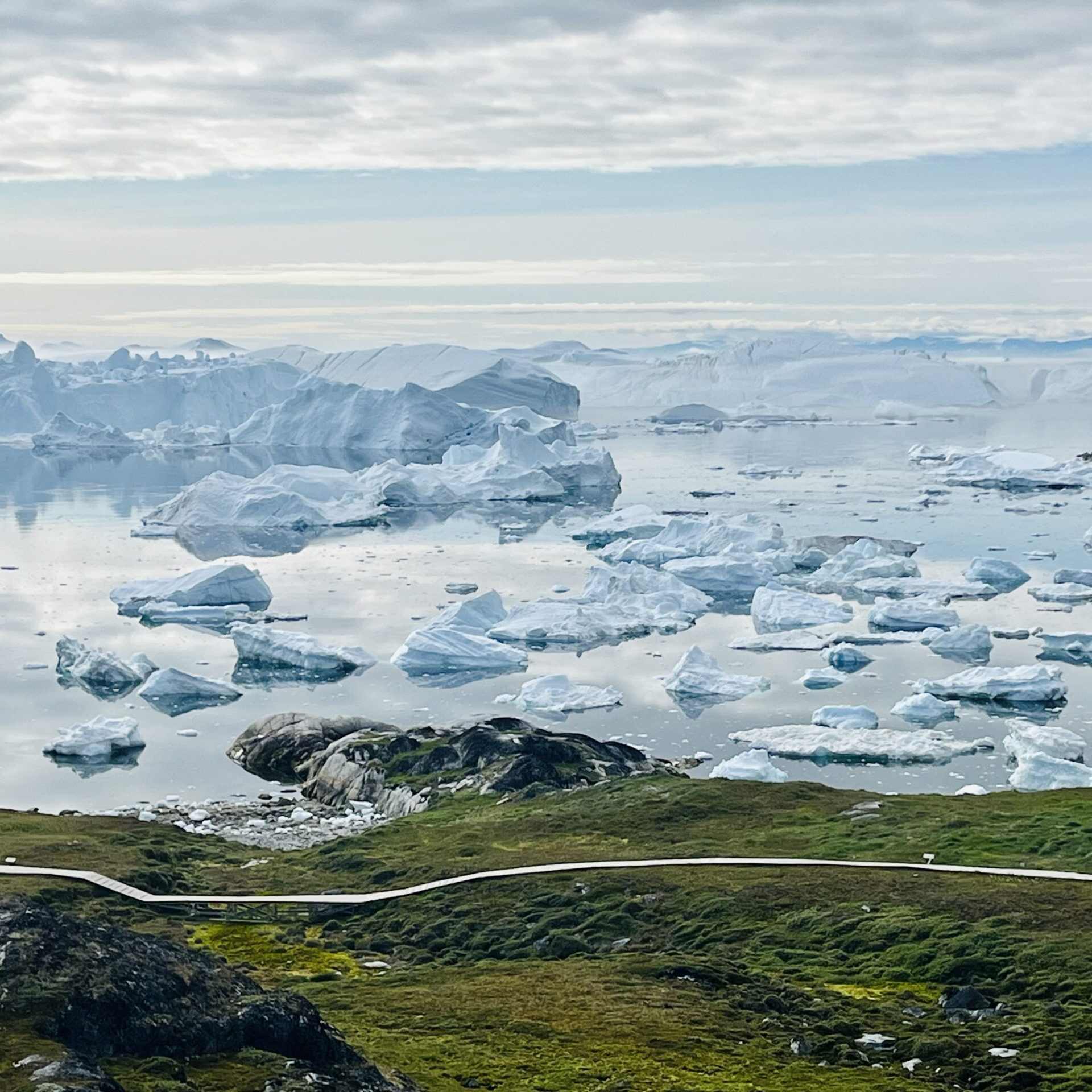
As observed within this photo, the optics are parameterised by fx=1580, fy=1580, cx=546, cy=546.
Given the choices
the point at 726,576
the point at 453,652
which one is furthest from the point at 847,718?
the point at 726,576

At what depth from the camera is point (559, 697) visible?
35625 mm

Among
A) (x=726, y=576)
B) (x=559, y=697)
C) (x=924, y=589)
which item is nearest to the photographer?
(x=559, y=697)

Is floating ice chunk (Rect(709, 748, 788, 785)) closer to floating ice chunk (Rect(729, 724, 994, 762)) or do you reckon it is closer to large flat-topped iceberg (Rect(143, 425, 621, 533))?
floating ice chunk (Rect(729, 724, 994, 762))

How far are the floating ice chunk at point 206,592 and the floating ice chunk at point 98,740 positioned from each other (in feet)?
47.1

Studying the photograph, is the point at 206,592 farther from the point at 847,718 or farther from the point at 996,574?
the point at 996,574

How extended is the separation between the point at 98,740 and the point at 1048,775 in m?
18.6

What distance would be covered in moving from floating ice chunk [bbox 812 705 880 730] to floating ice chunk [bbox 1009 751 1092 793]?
399cm

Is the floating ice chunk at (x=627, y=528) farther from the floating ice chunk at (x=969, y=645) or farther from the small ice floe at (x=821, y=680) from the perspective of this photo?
the small ice floe at (x=821, y=680)

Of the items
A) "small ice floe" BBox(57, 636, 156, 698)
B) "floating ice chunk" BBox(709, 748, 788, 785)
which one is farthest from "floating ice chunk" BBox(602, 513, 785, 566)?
"floating ice chunk" BBox(709, 748, 788, 785)

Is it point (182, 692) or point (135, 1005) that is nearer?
point (135, 1005)

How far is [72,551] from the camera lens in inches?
2312

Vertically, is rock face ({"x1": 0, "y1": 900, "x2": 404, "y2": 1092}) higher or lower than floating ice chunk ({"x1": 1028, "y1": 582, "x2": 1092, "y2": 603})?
higher

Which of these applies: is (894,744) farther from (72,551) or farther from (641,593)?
(72,551)

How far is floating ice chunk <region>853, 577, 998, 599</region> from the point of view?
46.9m
